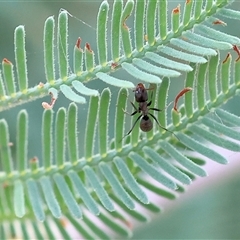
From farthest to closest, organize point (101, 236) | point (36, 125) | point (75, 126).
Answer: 1. point (36, 125)
2. point (101, 236)
3. point (75, 126)

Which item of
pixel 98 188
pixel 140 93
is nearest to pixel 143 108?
pixel 140 93

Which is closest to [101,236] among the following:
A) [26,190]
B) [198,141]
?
[26,190]

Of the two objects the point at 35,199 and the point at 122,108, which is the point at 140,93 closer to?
the point at 122,108

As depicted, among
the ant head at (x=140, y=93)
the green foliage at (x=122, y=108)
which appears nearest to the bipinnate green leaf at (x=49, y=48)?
the green foliage at (x=122, y=108)

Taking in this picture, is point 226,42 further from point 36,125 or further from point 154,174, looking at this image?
point 36,125

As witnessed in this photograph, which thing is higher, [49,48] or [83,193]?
[49,48]

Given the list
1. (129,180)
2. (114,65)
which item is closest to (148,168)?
(129,180)

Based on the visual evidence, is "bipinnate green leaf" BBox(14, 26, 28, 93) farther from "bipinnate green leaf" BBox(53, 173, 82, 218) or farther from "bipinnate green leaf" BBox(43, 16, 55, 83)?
"bipinnate green leaf" BBox(53, 173, 82, 218)

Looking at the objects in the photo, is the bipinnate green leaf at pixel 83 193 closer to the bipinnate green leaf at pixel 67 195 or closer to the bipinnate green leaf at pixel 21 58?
the bipinnate green leaf at pixel 67 195

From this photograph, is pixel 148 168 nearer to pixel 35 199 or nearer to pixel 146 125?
pixel 146 125
